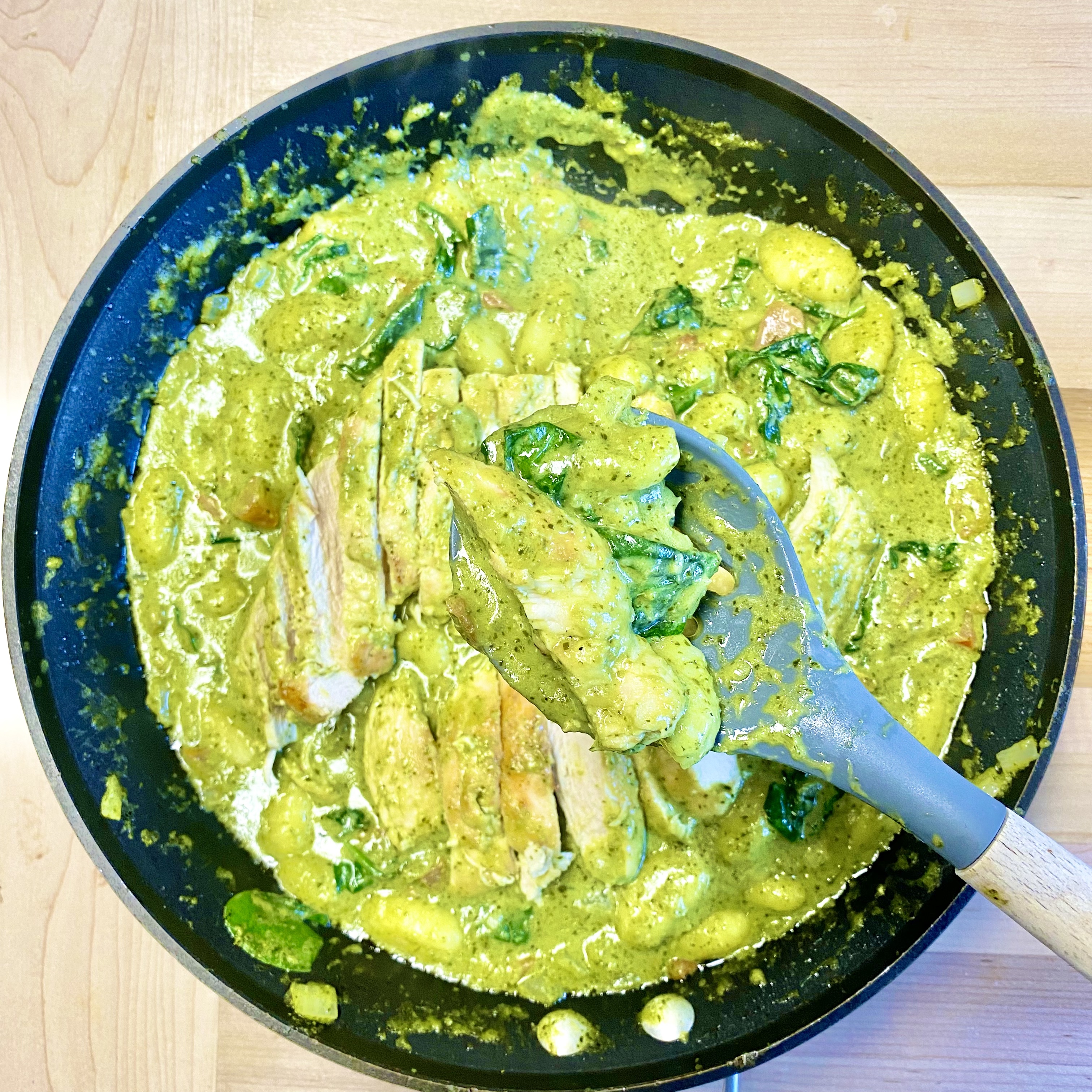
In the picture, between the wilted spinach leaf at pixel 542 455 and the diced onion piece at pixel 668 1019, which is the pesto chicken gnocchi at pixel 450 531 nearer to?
the diced onion piece at pixel 668 1019

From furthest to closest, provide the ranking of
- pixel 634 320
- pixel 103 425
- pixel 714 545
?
1. pixel 634 320
2. pixel 103 425
3. pixel 714 545

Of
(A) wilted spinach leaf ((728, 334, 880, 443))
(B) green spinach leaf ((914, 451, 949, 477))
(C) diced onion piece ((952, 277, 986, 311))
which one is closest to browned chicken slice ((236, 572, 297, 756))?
(A) wilted spinach leaf ((728, 334, 880, 443))

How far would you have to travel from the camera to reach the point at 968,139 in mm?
2135

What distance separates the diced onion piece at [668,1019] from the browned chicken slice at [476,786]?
0.44 m

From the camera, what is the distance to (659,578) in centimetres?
146

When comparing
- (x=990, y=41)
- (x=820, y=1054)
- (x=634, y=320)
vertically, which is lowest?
(x=820, y=1054)

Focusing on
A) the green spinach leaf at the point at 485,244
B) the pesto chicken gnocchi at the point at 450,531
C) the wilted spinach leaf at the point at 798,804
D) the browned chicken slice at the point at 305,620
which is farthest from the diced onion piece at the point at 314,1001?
the green spinach leaf at the point at 485,244

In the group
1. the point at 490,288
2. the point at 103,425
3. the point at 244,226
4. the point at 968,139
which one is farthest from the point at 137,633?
the point at 968,139

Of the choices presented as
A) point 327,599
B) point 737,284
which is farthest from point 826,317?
point 327,599

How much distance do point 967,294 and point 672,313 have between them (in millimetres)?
706

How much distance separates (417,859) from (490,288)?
150cm

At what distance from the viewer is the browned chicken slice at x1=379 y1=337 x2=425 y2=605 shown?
79.7 inches

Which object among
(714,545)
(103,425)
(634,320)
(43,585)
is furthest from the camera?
(634,320)

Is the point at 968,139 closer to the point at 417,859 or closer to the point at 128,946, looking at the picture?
the point at 417,859
